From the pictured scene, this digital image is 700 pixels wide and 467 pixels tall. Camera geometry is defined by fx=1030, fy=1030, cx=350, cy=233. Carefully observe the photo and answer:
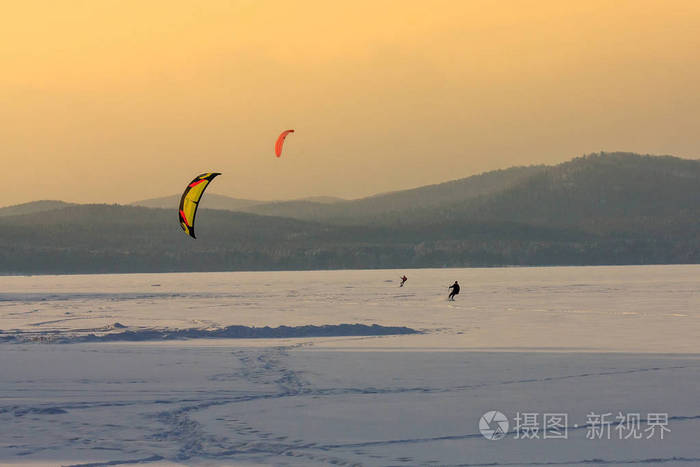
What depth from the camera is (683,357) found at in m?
18.1

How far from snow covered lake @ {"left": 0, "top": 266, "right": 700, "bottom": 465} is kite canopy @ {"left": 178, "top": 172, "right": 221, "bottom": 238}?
2657 millimetres

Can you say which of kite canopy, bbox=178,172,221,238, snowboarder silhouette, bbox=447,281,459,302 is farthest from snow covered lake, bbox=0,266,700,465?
snowboarder silhouette, bbox=447,281,459,302

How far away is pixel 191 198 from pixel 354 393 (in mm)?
12669

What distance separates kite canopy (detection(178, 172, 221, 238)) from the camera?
977 inches

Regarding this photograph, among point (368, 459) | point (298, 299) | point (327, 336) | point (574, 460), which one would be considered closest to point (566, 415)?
point (574, 460)
